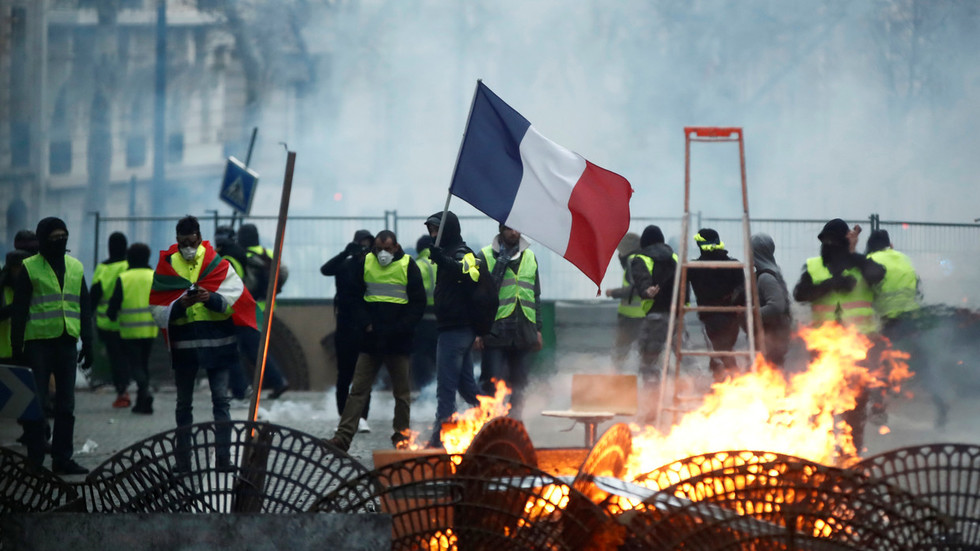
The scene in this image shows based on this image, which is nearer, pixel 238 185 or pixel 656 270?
pixel 656 270

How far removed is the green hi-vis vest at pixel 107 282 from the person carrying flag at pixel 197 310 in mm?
4122

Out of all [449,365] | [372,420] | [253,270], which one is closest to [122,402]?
Result: [253,270]

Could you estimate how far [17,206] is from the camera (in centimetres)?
2284

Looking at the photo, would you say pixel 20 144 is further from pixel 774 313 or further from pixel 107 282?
pixel 774 313

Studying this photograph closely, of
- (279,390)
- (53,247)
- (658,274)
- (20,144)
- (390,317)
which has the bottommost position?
(279,390)

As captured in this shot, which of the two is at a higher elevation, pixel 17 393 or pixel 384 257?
pixel 384 257

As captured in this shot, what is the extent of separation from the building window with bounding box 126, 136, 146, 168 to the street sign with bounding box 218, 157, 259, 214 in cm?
1313

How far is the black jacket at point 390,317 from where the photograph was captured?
7711 millimetres

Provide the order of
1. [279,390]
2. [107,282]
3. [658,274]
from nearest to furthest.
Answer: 1. [658,274]
2. [107,282]
3. [279,390]

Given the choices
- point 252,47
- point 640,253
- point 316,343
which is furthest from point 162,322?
point 252,47

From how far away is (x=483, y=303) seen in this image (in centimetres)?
758

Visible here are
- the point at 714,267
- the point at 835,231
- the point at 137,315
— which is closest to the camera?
the point at 835,231

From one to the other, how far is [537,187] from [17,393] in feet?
8.75

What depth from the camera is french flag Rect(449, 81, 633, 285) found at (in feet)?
18.0
